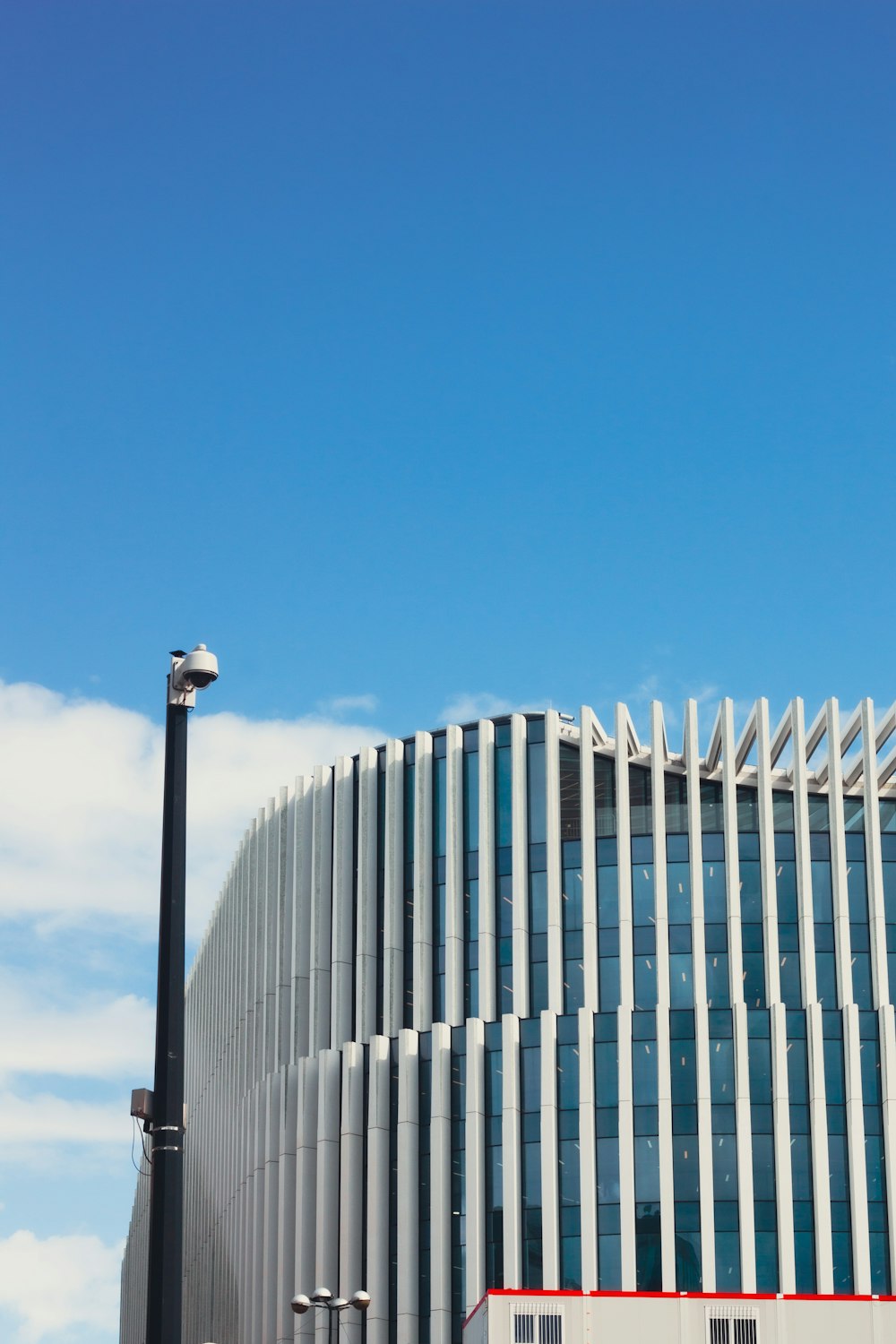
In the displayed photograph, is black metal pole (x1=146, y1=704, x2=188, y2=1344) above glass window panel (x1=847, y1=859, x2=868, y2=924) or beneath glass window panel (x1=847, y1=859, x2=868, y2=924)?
beneath

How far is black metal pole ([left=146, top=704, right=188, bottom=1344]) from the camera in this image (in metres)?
17.2

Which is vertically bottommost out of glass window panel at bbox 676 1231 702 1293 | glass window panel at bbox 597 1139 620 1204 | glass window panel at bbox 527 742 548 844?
glass window panel at bbox 676 1231 702 1293

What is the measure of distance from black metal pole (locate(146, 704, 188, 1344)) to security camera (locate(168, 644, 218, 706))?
0.12 metres

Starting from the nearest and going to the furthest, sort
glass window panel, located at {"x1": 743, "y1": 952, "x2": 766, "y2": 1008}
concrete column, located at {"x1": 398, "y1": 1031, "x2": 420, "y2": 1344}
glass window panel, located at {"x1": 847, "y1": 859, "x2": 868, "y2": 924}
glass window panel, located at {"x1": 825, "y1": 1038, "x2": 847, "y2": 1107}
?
glass window panel, located at {"x1": 825, "y1": 1038, "x2": 847, "y2": 1107}
concrete column, located at {"x1": 398, "y1": 1031, "x2": 420, "y2": 1344}
glass window panel, located at {"x1": 743, "y1": 952, "x2": 766, "y2": 1008}
glass window panel, located at {"x1": 847, "y1": 859, "x2": 868, "y2": 924}

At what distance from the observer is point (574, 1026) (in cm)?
6303

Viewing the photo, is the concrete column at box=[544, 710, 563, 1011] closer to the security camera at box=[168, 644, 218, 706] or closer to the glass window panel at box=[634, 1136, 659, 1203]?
the glass window panel at box=[634, 1136, 659, 1203]

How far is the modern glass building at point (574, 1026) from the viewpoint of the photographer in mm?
60000

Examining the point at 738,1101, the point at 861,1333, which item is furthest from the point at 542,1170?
the point at 861,1333

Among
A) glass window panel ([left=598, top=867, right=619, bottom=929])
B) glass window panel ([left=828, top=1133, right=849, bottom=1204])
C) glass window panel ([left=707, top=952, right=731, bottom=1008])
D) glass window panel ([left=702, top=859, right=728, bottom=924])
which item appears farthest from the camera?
glass window panel ([left=598, top=867, right=619, bottom=929])

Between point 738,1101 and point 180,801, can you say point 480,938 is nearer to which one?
point 738,1101

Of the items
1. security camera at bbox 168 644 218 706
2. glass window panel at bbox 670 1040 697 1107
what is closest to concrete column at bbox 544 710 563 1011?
glass window panel at bbox 670 1040 697 1107

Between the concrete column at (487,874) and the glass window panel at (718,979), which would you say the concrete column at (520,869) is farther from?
the glass window panel at (718,979)

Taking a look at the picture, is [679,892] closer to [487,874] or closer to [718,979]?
[718,979]

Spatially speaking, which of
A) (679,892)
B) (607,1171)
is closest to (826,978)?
(679,892)
